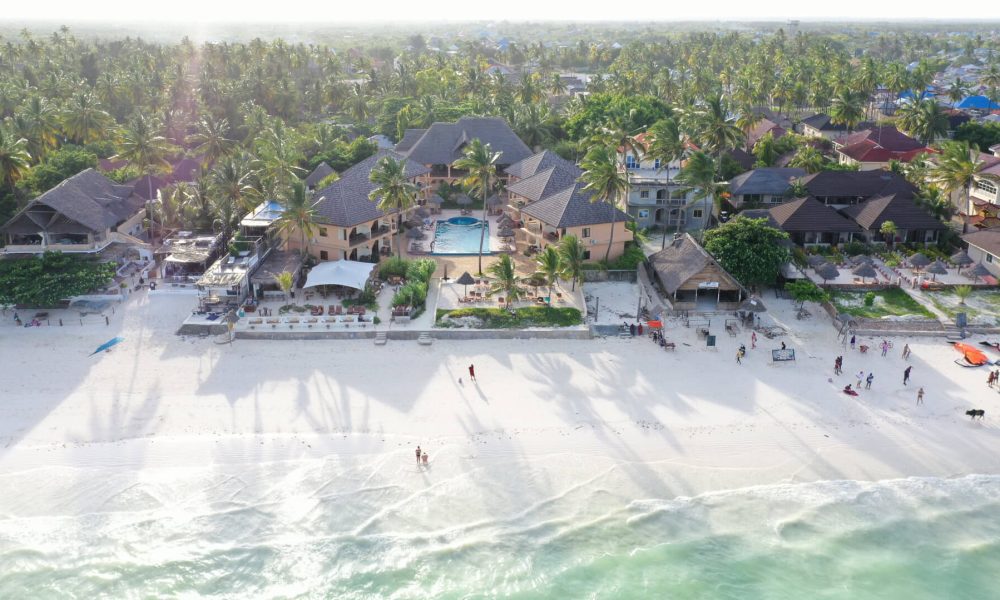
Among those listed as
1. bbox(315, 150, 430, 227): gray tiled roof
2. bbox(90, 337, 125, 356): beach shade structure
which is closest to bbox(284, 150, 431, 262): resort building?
bbox(315, 150, 430, 227): gray tiled roof

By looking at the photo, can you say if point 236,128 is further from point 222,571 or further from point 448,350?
point 222,571

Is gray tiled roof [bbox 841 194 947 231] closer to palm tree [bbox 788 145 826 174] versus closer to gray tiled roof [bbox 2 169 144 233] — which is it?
palm tree [bbox 788 145 826 174]

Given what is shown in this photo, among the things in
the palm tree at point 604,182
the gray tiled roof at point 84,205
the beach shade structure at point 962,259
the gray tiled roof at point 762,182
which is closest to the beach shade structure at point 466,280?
the palm tree at point 604,182

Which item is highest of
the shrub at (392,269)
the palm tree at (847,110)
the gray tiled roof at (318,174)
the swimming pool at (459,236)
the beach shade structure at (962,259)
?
the palm tree at (847,110)

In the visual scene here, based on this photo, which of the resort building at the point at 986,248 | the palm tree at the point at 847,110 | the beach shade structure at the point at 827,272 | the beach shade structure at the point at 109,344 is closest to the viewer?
the beach shade structure at the point at 109,344

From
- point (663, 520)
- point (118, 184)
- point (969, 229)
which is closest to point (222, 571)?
point (663, 520)

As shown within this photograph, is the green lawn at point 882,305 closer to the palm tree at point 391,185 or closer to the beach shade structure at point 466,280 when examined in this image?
the beach shade structure at point 466,280

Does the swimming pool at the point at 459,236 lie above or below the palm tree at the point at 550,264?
below
